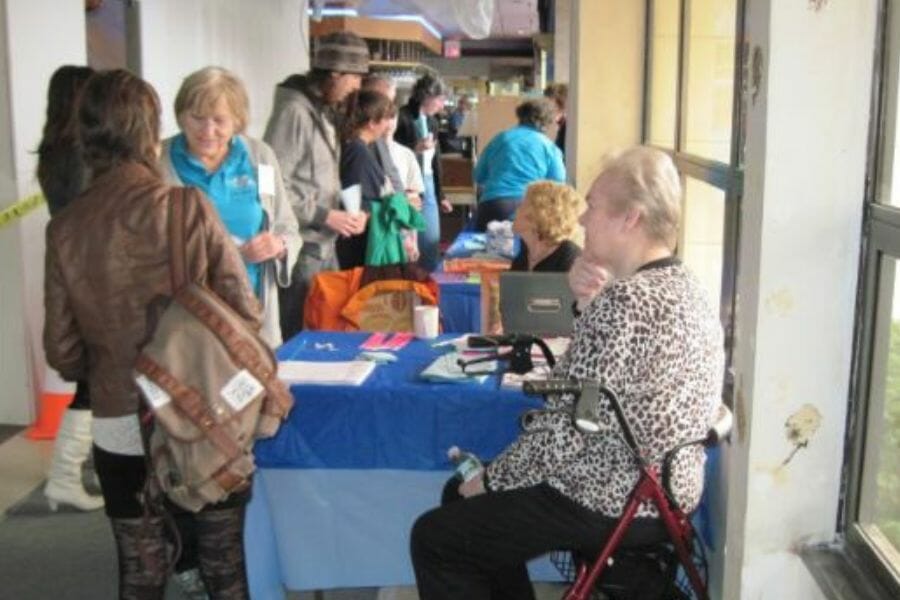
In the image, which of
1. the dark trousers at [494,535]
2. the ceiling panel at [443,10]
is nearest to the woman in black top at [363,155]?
the dark trousers at [494,535]

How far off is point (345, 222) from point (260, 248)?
91 cm

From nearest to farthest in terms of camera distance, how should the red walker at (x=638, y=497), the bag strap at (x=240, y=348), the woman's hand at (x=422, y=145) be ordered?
1. the red walker at (x=638, y=497)
2. the bag strap at (x=240, y=348)
3. the woman's hand at (x=422, y=145)

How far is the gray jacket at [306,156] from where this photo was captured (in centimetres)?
365

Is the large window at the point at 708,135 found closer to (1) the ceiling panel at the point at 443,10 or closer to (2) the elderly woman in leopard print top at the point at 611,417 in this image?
(2) the elderly woman in leopard print top at the point at 611,417

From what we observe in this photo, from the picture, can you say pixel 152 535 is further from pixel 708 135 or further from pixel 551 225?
pixel 708 135

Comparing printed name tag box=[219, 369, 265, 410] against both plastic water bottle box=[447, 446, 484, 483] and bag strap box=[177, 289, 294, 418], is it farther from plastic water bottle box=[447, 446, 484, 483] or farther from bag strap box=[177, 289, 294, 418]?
plastic water bottle box=[447, 446, 484, 483]

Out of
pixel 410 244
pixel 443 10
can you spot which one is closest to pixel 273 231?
pixel 410 244

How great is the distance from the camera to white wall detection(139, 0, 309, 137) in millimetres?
5789

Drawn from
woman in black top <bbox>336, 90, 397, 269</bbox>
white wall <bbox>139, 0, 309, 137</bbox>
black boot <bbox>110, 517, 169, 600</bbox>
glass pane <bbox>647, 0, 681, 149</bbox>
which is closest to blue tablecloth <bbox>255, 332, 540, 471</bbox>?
black boot <bbox>110, 517, 169, 600</bbox>

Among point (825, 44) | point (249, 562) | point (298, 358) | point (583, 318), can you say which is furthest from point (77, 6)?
point (825, 44)

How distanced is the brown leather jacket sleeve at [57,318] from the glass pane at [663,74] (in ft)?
8.48

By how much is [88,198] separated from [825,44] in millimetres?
1363

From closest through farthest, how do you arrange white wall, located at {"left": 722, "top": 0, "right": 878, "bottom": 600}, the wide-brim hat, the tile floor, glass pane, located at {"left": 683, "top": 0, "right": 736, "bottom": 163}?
white wall, located at {"left": 722, "top": 0, "right": 878, "bottom": 600} < the tile floor < glass pane, located at {"left": 683, "top": 0, "right": 736, "bottom": 163} < the wide-brim hat

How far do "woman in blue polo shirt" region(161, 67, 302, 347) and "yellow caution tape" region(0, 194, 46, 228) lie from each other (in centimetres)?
139
